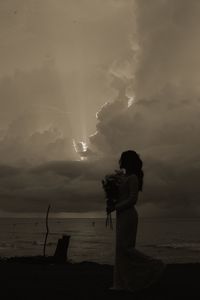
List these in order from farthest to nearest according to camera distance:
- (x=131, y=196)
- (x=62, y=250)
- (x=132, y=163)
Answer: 1. (x=62, y=250)
2. (x=132, y=163)
3. (x=131, y=196)

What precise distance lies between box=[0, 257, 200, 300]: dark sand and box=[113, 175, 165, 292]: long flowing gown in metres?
0.22

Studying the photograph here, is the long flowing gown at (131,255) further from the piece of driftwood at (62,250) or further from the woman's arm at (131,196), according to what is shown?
the piece of driftwood at (62,250)

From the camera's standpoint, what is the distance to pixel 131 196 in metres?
8.27

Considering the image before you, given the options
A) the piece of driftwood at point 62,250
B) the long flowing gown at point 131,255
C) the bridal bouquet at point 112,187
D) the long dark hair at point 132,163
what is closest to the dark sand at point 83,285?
the long flowing gown at point 131,255

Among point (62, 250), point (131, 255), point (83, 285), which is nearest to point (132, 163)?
point (131, 255)

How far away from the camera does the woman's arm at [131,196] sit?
8245 millimetres

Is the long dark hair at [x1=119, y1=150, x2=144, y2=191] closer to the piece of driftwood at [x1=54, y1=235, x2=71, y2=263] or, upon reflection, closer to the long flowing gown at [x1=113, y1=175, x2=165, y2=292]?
the long flowing gown at [x1=113, y1=175, x2=165, y2=292]

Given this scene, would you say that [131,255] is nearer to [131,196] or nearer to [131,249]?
[131,249]

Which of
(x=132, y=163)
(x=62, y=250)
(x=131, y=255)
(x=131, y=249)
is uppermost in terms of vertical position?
(x=132, y=163)

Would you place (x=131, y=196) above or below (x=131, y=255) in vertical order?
above

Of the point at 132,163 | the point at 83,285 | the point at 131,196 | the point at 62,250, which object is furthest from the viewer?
the point at 62,250

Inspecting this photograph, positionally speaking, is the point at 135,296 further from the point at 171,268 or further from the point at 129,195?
the point at 171,268

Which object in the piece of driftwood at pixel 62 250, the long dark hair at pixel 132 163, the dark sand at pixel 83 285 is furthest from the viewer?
the piece of driftwood at pixel 62 250

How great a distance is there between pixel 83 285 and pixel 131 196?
2592mm
